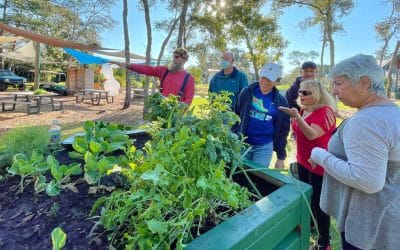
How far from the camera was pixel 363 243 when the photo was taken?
1436mm

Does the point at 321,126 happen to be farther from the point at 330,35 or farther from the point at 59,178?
the point at 330,35

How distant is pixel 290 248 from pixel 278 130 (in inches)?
66.9

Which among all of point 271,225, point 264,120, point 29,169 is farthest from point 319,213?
point 29,169

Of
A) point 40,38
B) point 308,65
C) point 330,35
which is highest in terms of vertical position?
point 330,35

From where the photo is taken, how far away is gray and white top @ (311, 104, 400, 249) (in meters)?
1.28

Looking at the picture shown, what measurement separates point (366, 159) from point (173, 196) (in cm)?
87

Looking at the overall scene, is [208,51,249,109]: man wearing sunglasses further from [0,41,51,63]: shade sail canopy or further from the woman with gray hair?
[0,41,51,63]: shade sail canopy

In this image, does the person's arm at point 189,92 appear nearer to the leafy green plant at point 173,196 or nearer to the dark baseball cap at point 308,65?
the dark baseball cap at point 308,65

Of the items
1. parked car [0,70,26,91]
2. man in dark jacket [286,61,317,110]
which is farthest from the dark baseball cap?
parked car [0,70,26,91]

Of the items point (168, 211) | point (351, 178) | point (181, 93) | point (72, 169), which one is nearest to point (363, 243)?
point (351, 178)

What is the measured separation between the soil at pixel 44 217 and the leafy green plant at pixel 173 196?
0.25ft

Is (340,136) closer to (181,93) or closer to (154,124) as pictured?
(154,124)

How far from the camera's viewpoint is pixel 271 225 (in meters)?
1.06

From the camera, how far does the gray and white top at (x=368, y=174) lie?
128cm
